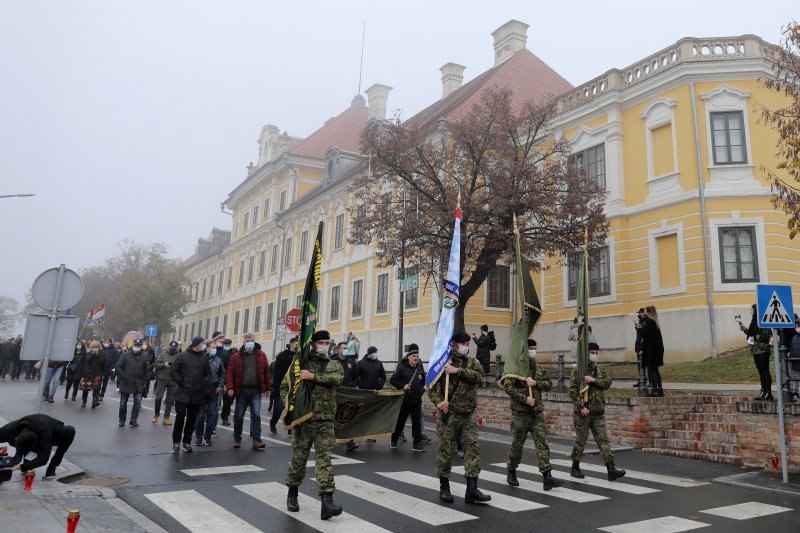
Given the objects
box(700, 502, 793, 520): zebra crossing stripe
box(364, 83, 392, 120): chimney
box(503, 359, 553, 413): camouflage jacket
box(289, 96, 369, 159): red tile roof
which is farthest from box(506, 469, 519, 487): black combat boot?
box(364, 83, 392, 120): chimney

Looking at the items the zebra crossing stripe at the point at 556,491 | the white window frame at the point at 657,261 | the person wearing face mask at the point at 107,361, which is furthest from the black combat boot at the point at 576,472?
the person wearing face mask at the point at 107,361

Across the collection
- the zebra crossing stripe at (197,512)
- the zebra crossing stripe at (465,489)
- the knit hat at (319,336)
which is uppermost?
the knit hat at (319,336)

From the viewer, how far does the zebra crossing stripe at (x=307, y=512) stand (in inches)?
237

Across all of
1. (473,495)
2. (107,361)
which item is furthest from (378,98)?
(473,495)

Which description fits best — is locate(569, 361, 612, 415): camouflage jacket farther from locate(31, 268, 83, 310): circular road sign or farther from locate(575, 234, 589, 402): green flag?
locate(31, 268, 83, 310): circular road sign

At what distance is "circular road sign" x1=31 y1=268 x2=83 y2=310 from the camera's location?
8742 millimetres

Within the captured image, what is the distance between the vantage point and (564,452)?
460 inches

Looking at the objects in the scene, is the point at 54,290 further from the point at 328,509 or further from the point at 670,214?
the point at 670,214

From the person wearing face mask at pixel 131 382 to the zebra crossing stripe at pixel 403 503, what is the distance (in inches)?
301

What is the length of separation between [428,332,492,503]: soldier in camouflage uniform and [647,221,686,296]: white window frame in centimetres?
1644

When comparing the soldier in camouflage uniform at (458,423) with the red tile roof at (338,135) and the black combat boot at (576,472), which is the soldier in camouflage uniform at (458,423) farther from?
the red tile roof at (338,135)

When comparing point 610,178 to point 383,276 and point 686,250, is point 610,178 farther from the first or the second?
point 383,276

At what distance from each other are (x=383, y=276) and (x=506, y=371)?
24434 millimetres

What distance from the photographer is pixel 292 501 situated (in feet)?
22.1
